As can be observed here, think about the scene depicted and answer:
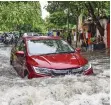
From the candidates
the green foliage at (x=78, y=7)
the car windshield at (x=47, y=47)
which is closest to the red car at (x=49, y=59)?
the car windshield at (x=47, y=47)

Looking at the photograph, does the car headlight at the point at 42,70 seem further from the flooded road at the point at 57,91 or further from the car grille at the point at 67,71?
the flooded road at the point at 57,91

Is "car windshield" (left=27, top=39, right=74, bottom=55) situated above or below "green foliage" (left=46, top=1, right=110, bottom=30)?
above

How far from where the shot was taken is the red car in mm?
9703

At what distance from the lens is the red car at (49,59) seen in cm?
970

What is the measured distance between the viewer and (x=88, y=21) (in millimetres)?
41844

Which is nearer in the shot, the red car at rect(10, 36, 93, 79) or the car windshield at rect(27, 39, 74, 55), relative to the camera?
the red car at rect(10, 36, 93, 79)

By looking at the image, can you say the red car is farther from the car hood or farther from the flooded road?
the flooded road

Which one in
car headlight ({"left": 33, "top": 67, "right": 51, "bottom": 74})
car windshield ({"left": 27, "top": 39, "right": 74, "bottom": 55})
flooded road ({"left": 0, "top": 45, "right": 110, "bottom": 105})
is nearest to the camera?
flooded road ({"left": 0, "top": 45, "right": 110, "bottom": 105})

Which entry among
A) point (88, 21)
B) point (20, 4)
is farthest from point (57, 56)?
point (88, 21)

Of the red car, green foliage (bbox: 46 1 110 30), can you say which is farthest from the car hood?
green foliage (bbox: 46 1 110 30)

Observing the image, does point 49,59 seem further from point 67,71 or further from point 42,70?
point 67,71

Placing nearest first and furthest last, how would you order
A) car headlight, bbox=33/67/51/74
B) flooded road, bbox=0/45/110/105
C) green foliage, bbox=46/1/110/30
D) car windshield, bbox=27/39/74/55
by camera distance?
1. flooded road, bbox=0/45/110/105
2. car headlight, bbox=33/67/51/74
3. car windshield, bbox=27/39/74/55
4. green foliage, bbox=46/1/110/30

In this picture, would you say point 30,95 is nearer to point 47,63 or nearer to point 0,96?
point 0,96

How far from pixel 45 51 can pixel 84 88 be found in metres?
2.86
